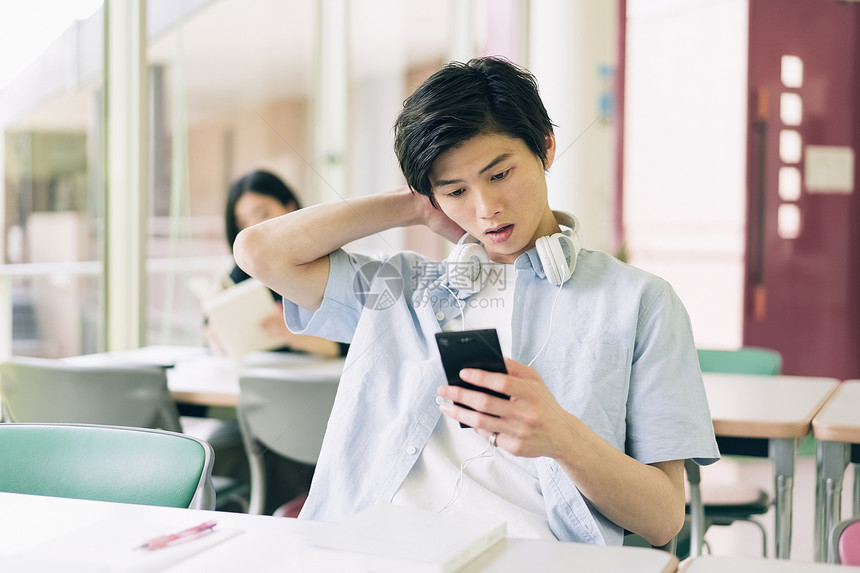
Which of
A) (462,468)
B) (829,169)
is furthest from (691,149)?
(462,468)

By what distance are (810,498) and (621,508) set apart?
246 centimetres

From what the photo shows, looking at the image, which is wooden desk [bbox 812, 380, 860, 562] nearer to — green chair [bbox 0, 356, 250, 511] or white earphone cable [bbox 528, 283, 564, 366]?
white earphone cable [bbox 528, 283, 564, 366]

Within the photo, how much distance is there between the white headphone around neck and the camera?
110cm

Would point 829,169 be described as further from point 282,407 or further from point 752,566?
point 752,566

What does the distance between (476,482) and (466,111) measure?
1.49 feet

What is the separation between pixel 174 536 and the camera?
803 millimetres

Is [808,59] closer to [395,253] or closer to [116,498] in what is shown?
[395,253]

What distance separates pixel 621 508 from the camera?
1000 mm

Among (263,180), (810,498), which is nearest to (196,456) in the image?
(263,180)

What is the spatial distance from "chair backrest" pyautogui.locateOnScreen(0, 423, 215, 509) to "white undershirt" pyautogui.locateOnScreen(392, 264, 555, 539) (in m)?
0.27

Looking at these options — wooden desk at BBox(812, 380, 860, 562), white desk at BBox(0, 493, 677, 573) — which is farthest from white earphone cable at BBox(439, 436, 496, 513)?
wooden desk at BBox(812, 380, 860, 562)

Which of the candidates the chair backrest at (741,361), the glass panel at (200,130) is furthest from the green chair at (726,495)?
the glass panel at (200,130)

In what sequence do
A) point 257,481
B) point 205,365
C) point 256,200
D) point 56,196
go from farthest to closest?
point 56,196
point 256,200
point 205,365
point 257,481

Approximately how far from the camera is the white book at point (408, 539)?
0.71m
